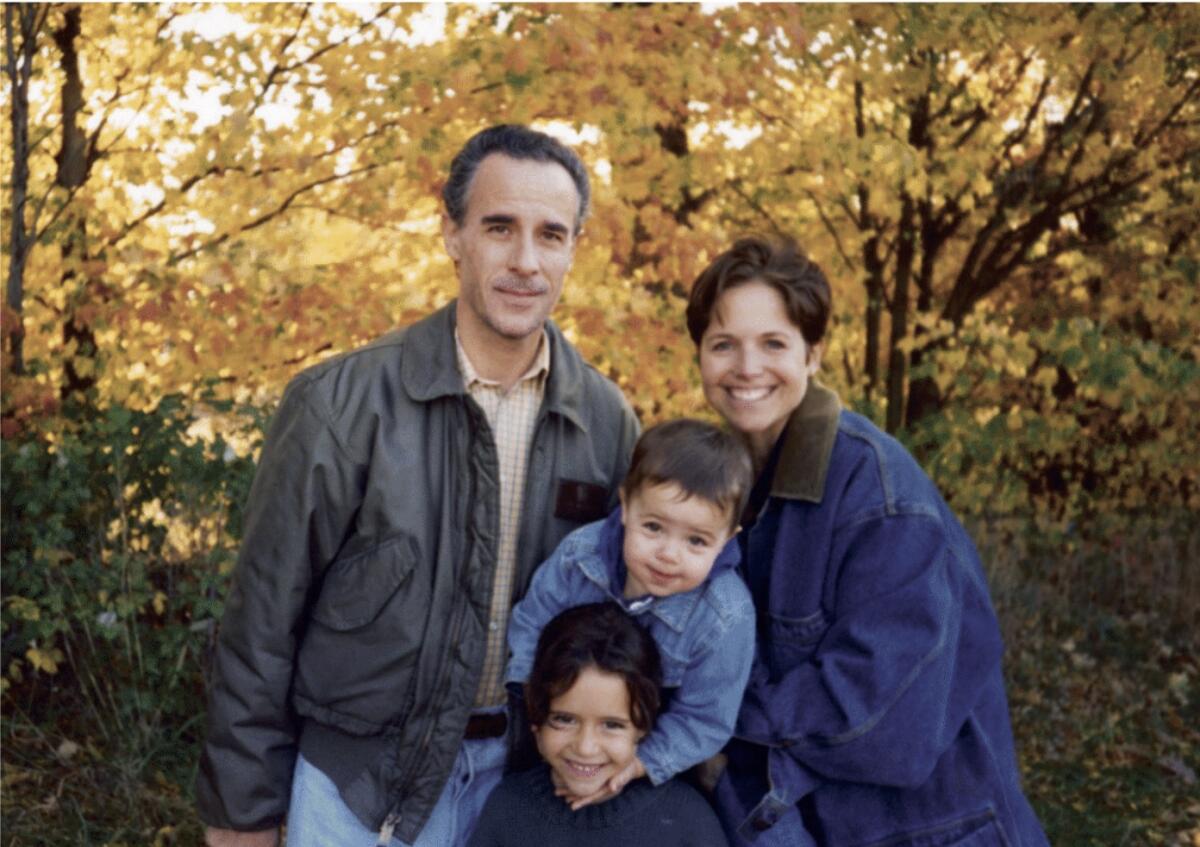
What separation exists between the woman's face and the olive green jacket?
0.54 meters

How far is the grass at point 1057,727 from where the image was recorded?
174 inches

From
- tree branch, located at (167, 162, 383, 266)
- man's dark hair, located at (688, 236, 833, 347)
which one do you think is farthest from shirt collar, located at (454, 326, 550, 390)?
tree branch, located at (167, 162, 383, 266)

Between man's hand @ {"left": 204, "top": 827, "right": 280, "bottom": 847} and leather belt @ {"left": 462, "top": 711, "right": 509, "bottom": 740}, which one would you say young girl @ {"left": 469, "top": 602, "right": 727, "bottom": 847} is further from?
man's hand @ {"left": 204, "top": 827, "right": 280, "bottom": 847}

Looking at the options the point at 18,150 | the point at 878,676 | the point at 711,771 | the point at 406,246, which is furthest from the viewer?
the point at 406,246

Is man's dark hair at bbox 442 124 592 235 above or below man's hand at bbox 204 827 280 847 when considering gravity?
above

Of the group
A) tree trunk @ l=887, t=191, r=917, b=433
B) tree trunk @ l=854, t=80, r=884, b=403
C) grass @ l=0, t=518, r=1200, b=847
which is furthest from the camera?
tree trunk @ l=887, t=191, r=917, b=433

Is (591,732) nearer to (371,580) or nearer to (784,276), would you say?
(371,580)

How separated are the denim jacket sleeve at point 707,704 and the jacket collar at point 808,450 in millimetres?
283

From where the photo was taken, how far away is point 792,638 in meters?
2.53

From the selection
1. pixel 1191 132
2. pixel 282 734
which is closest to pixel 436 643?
pixel 282 734

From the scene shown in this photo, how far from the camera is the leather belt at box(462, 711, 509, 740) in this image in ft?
9.09

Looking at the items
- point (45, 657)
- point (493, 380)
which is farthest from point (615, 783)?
point (45, 657)

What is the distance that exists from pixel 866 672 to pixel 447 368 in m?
1.08

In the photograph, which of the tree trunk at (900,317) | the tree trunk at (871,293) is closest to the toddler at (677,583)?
the tree trunk at (871,293)
